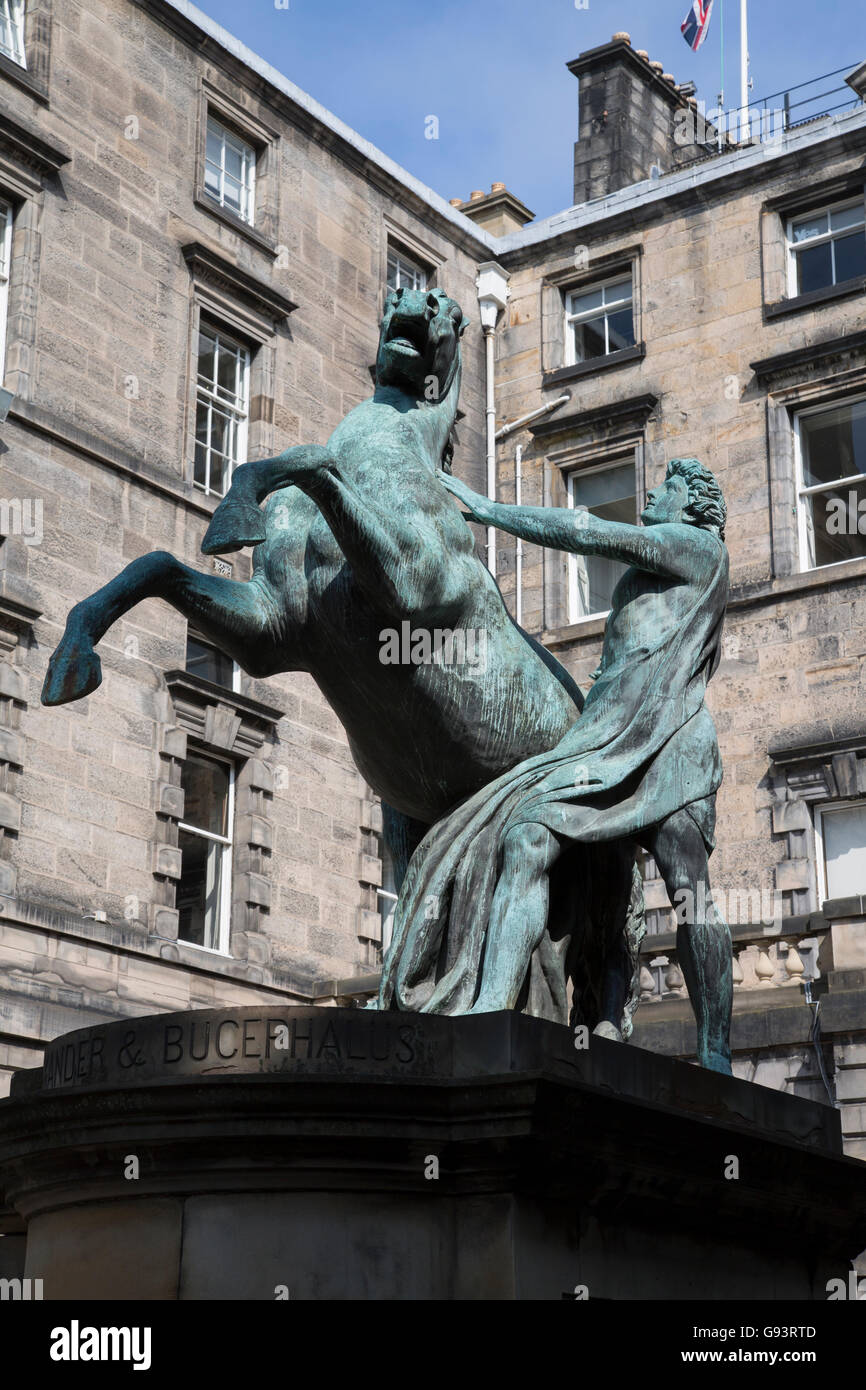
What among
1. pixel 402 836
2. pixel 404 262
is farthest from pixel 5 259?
pixel 402 836

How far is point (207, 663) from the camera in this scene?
2181 cm

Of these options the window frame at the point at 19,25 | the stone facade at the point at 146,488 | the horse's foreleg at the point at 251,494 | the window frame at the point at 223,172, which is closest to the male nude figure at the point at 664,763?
the horse's foreleg at the point at 251,494

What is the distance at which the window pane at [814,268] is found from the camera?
2500cm

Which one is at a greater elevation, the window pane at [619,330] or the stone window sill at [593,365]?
the window pane at [619,330]

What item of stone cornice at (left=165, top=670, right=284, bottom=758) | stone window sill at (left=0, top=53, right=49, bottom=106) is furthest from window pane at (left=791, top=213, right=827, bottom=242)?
stone window sill at (left=0, top=53, right=49, bottom=106)

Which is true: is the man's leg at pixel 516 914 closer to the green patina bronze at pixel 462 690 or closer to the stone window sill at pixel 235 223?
the green patina bronze at pixel 462 690

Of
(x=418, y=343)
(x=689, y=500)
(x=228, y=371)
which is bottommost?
(x=689, y=500)

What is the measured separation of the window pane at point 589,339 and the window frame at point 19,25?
898 centimetres

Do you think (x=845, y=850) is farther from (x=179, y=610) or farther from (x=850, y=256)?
(x=179, y=610)

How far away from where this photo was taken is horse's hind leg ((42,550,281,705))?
6051mm

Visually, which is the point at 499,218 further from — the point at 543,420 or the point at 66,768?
the point at 66,768

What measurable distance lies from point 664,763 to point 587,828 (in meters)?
0.41

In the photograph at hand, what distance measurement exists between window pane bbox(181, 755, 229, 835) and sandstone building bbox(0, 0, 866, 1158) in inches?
1.7

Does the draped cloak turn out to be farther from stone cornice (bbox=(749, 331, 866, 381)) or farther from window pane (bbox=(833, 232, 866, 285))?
window pane (bbox=(833, 232, 866, 285))
